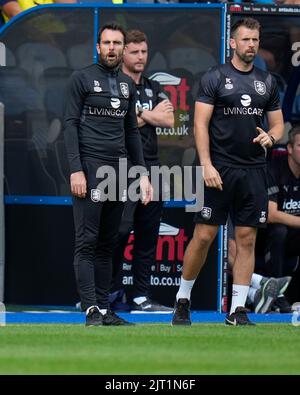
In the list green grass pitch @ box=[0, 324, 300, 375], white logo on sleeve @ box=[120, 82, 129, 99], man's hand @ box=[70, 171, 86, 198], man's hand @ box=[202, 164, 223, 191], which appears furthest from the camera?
white logo on sleeve @ box=[120, 82, 129, 99]

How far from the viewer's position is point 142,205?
13.0 meters

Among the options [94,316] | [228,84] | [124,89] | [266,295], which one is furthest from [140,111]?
[94,316]

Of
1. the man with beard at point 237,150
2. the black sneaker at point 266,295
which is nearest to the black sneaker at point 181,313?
the man with beard at point 237,150

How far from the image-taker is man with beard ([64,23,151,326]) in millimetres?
A: 10984

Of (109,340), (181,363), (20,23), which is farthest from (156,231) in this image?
(181,363)

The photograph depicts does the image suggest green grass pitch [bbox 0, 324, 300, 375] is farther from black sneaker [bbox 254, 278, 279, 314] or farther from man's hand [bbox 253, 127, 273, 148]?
black sneaker [bbox 254, 278, 279, 314]

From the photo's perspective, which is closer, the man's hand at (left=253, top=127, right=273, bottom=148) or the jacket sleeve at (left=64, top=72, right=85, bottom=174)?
the jacket sleeve at (left=64, top=72, right=85, bottom=174)

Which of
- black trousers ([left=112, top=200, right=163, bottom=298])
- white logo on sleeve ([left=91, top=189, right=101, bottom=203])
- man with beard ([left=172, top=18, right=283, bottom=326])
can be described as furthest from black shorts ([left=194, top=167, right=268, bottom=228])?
black trousers ([left=112, top=200, right=163, bottom=298])

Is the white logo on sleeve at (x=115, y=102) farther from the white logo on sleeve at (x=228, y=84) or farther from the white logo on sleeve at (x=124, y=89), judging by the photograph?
the white logo on sleeve at (x=228, y=84)

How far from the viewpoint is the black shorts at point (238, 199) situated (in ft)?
37.0

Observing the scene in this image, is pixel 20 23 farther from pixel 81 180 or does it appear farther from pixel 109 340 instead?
pixel 109 340

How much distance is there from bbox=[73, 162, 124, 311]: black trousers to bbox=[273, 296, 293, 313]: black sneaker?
110 inches

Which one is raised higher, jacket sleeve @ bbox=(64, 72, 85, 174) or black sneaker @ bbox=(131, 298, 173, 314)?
jacket sleeve @ bbox=(64, 72, 85, 174)

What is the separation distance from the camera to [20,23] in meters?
13.4
